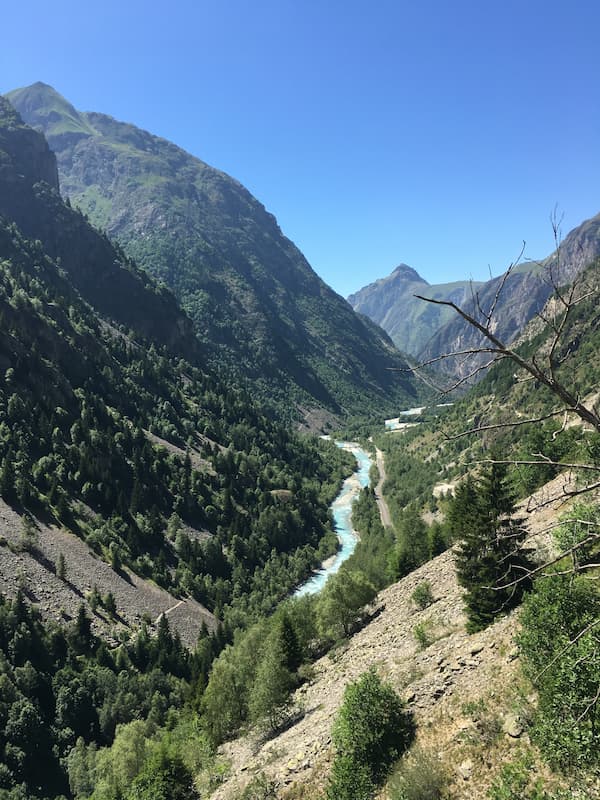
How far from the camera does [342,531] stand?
13988 centimetres

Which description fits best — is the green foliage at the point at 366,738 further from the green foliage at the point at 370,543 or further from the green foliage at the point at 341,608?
the green foliage at the point at 370,543

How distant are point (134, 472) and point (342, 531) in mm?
63596

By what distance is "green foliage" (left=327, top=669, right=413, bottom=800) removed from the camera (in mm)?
19125

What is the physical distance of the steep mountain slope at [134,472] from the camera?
97.8 m

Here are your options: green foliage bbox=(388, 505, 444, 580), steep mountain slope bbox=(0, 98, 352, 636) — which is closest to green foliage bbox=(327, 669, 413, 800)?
green foliage bbox=(388, 505, 444, 580)

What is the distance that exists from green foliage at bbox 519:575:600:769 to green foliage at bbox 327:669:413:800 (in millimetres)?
6662

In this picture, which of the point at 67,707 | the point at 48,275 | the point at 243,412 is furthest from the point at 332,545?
the point at 48,275

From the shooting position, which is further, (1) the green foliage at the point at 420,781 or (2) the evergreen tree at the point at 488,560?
(2) the evergreen tree at the point at 488,560

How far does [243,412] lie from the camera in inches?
7825

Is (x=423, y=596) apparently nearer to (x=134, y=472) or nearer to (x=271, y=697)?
(x=271, y=697)

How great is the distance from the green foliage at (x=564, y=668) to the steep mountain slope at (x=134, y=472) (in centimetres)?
7952

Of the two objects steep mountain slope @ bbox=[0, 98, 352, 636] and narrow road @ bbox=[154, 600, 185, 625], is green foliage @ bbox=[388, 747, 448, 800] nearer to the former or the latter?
steep mountain slope @ bbox=[0, 98, 352, 636]

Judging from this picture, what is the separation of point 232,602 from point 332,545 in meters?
35.1

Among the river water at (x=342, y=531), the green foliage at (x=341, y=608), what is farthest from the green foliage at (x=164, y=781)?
the river water at (x=342, y=531)
